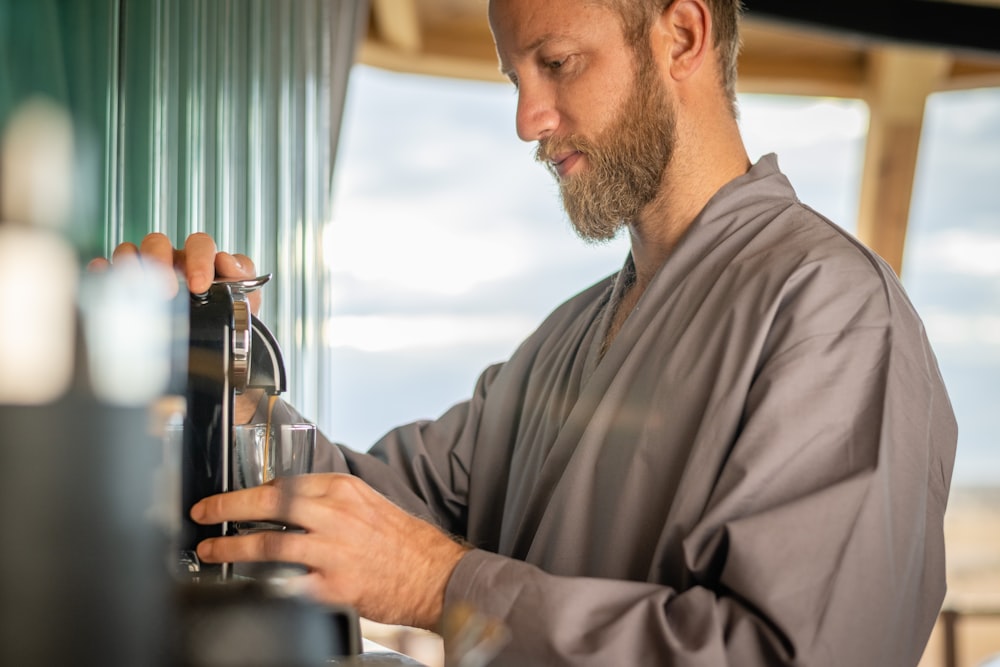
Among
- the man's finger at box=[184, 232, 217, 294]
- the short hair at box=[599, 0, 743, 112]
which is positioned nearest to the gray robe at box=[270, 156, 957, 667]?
the short hair at box=[599, 0, 743, 112]

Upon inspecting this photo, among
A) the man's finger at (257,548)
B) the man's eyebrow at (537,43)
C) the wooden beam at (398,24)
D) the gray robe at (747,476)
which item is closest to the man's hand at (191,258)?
the man's finger at (257,548)

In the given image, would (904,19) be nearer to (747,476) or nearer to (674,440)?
(674,440)

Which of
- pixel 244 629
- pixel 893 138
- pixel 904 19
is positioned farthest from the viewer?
pixel 893 138

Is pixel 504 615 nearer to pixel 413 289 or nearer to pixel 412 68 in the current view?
pixel 412 68

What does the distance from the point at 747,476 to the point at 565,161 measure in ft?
2.18

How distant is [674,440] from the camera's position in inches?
46.8

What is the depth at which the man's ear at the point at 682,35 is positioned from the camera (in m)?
1.53

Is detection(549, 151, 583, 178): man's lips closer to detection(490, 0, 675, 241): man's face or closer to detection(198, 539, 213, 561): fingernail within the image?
detection(490, 0, 675, 241): man's face

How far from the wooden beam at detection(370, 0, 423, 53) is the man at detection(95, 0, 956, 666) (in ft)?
10.9

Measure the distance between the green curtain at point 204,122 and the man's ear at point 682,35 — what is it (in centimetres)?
72

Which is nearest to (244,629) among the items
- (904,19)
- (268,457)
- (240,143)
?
(268,457)

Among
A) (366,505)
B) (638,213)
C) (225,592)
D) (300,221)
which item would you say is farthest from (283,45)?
(225,592)

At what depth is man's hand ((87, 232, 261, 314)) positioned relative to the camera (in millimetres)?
1104

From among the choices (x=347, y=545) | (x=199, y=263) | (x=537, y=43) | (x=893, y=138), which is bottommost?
(x=347, y=545)
